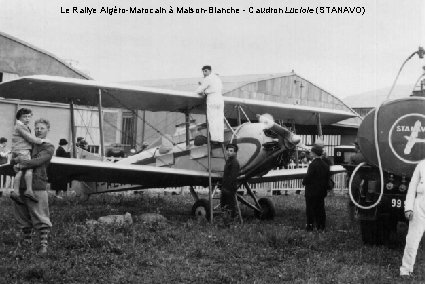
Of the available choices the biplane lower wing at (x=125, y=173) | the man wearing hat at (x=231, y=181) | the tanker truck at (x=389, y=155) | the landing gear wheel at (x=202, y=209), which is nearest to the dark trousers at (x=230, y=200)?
the man wearing hat at (x=231, y=181)

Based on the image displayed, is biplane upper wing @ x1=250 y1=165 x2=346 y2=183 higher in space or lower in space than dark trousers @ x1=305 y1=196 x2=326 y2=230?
higher

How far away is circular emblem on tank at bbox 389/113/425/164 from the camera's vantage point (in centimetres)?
595

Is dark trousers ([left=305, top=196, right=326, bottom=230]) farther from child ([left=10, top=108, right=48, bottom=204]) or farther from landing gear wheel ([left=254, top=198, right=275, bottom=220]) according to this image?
child ([left=10, top=108, right=48, bottom=204])

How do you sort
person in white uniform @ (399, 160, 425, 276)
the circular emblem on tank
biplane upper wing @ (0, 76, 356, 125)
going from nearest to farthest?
person in white uniform @ (399, 160, 425, 276) → the circular emblem on tank → biplane upper wing @ (0, 76, 356, 125)

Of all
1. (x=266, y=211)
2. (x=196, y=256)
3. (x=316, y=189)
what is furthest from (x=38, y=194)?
(x=266, y=211)

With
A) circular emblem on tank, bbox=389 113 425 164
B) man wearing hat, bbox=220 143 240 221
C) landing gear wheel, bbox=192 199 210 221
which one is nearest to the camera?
circular emblem on tank, bbox=389 113 425 164

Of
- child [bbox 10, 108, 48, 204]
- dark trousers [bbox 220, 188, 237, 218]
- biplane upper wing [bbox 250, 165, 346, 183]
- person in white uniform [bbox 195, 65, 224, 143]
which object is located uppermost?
person in white uniform [bbox 195, 65, 224, 143]

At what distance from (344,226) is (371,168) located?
9.01 feet

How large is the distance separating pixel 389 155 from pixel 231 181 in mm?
3504

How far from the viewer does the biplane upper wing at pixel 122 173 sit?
8953 millimetres

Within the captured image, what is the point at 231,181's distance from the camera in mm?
9180

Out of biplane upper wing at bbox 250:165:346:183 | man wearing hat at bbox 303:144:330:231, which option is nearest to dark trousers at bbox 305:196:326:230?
man wearing hat at bbox 303:144:330:231

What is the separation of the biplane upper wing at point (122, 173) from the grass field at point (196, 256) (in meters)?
1.01

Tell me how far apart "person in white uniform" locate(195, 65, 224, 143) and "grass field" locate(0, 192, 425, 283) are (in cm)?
196
